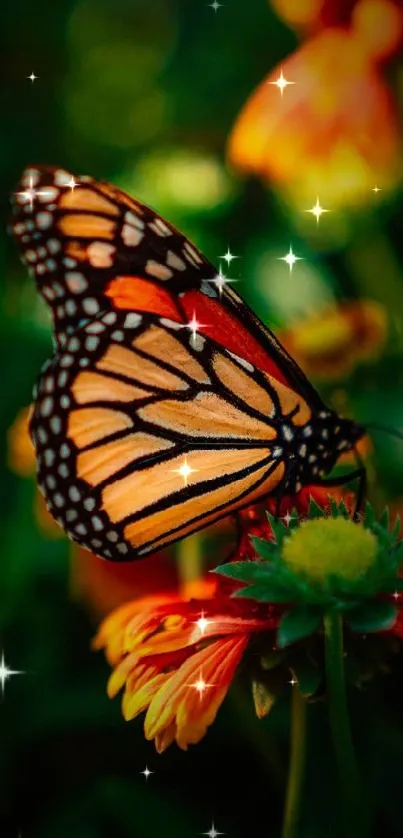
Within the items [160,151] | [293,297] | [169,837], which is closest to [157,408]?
[293,297]

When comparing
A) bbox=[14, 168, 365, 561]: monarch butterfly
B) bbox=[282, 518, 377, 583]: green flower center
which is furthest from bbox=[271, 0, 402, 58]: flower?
bbox=[282, 518, 377, 583]: green flower center

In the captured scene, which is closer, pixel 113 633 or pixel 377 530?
pixel 377 530

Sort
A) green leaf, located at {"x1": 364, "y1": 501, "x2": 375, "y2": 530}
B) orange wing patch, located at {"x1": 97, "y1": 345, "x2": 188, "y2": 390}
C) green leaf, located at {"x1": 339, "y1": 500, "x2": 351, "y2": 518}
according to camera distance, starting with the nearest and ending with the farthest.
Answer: green leaf, located at {"x1": 364, "y1": 501, "x2": 375, "y2": 530} → green leaf, located at {"x1": 339, "y1": 500, "x2": 351, "y2": 518} → orange wing patch, located at {"x1": 97, "y1": 345, "x2": 188, "y2": 390}

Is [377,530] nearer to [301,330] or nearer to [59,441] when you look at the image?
[301,330]

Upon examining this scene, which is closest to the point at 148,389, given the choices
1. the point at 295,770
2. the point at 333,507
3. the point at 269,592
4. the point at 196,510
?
the point at 196,510

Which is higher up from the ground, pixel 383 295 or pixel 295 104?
pixel 295 104

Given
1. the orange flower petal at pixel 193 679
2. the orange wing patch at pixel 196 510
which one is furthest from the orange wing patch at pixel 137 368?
the orange flower petal at pixel 193 679

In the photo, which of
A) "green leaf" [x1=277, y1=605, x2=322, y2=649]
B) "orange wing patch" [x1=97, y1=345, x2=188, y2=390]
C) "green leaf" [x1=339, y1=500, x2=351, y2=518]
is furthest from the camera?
"orange wing patch" [x1=97, y1=345, x2=188, y2=390]

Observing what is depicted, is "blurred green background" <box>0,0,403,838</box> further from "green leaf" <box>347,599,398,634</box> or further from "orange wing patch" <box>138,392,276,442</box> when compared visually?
"green leaf" <box>347,599,398,634</box>
